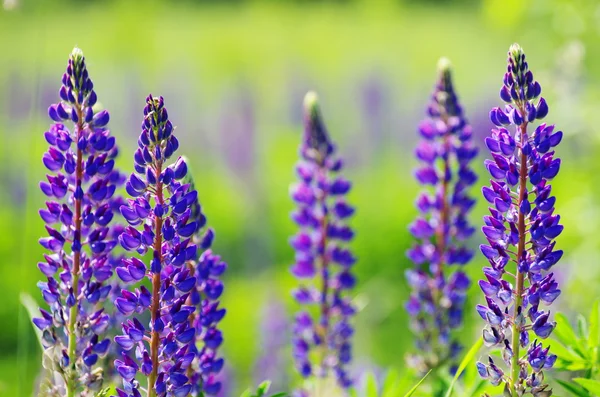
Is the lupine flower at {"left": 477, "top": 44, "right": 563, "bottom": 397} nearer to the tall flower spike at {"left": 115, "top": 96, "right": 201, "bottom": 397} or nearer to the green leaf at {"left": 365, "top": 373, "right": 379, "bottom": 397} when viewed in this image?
the green leaf at {"left": 365, "top": 373, "right": 379, "bottom": 397}

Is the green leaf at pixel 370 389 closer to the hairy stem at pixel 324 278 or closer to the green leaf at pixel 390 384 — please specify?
the green leaf at pixel 390 384

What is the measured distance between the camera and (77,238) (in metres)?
2.56

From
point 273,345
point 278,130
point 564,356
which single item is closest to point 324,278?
point 564,356

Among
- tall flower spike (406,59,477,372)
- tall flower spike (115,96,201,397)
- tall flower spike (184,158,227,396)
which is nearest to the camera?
tall flower spike (115,96,201,397)

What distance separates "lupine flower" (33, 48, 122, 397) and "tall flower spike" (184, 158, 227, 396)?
1.02ft

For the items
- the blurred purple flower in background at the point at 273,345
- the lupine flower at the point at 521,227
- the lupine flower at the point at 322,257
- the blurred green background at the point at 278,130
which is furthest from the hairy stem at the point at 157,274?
the blurred purple flower in background at the point at 273,345

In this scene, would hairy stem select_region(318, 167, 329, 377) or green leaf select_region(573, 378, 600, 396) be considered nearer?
green leaf select_region(573, 378, 600, 396)

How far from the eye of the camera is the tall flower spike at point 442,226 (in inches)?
137

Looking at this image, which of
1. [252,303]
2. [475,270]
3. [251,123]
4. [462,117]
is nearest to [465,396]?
[462,117]

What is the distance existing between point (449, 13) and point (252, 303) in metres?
33.2

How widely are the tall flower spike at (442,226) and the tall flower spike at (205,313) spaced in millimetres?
948

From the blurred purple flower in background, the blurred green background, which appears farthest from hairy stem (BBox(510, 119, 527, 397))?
the blurred purple flower in background

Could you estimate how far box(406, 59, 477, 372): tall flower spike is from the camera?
137 inches

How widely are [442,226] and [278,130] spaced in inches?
594
